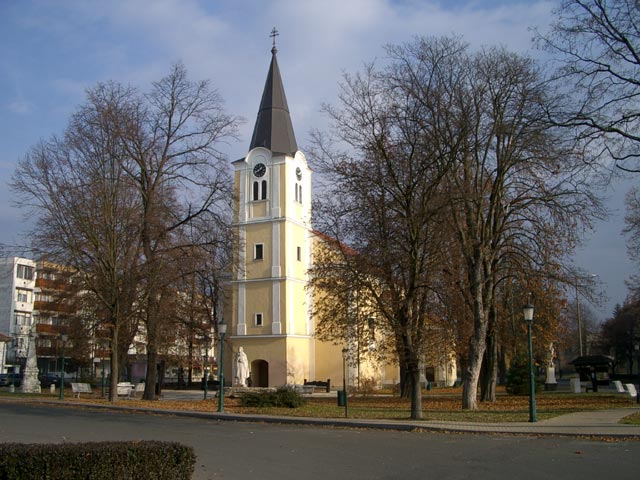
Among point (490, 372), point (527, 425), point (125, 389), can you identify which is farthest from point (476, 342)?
point (125, 389)

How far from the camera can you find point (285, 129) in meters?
54.2

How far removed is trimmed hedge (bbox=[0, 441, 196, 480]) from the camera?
26.6 feet

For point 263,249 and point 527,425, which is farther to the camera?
point 263,249

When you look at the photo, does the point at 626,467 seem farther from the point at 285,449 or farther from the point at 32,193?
the point at 32,193

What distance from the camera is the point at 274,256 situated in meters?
51.2

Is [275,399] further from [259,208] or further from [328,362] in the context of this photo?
[328,362]

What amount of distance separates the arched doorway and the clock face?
1563cm

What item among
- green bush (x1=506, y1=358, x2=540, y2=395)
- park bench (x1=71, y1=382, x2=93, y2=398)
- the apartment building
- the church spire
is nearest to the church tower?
the church spire

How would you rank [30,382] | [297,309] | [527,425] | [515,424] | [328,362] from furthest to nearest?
[328,362] → [297,309] → [30,382] → [515,424] → [527,425]

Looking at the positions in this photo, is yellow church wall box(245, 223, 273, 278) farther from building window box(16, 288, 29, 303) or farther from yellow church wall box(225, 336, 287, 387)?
Answer: building window box(16, 288, 29, 303)

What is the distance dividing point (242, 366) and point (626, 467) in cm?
3449

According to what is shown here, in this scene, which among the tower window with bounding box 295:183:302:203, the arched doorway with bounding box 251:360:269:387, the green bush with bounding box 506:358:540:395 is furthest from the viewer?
the tower window with bounding box 295:183:302:203

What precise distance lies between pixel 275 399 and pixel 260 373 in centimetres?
2550

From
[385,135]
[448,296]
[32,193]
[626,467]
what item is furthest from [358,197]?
[32,193]
